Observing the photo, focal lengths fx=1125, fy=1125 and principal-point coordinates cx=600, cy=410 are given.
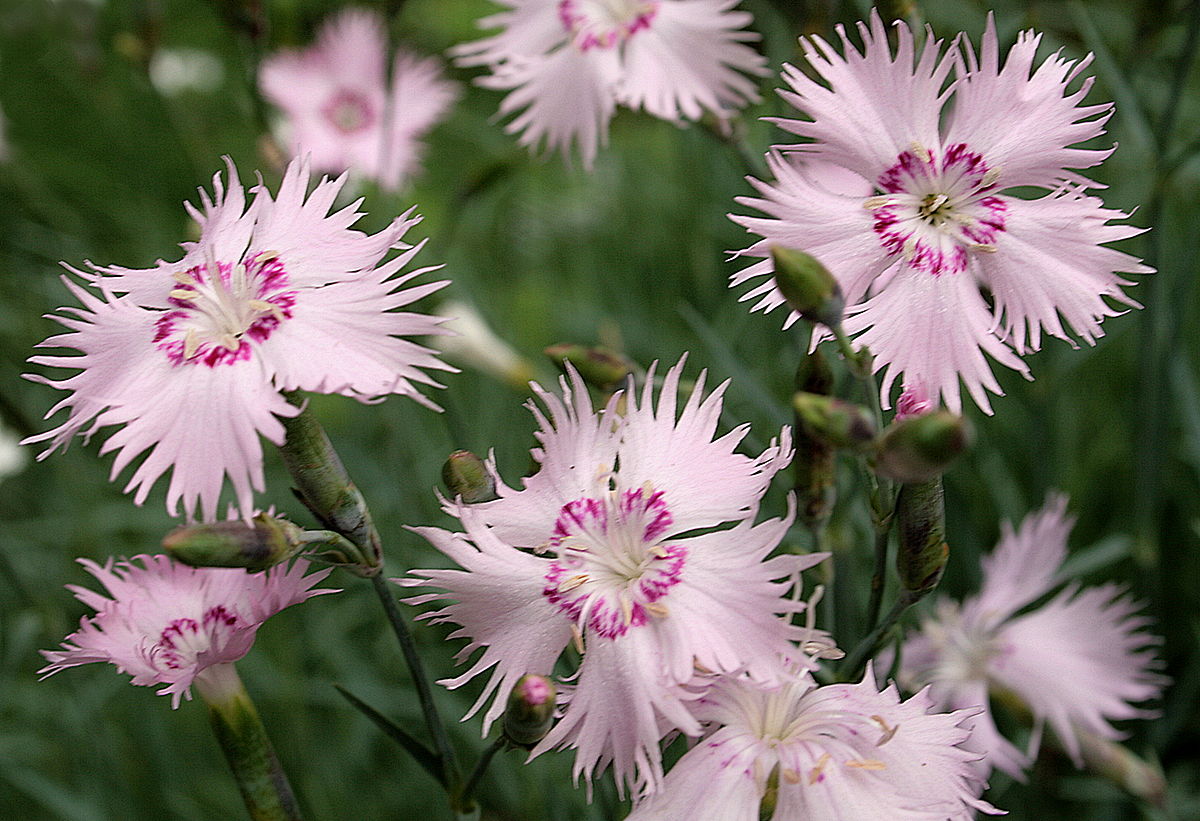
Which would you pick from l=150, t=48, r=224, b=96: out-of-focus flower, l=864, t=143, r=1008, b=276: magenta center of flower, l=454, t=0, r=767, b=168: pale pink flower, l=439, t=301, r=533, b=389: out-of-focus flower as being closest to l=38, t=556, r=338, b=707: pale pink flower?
l=864, t=143, r=1008, b=276: magenta center of flower

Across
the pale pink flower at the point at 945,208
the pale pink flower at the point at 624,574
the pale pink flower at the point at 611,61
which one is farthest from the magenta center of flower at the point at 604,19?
the pale pink flower at the point at 624,574

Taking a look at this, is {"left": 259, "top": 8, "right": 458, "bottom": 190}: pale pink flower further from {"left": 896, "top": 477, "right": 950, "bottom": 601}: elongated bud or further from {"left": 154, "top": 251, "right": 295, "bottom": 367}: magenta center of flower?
{"left": 896, "top": 477, "right": 950, "bottom": 601}: elongated bud

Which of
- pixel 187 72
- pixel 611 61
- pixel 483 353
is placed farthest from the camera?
pixel 187 72

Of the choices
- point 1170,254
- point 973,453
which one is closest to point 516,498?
point 973,453

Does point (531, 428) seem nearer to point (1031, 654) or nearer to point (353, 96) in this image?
point (353, 96)

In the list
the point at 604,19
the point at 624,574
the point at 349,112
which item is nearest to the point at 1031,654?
the point at 624,574

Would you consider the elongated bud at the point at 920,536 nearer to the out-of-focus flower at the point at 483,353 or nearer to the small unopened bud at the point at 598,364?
the small unopened bud at the point at 598,364
